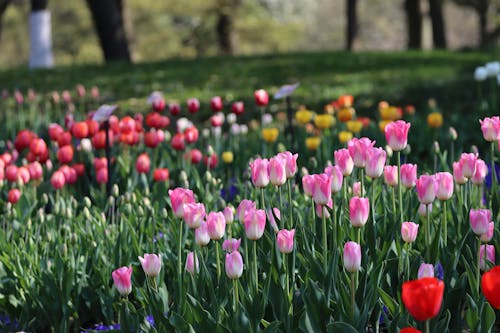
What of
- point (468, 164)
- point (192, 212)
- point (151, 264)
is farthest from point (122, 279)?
point (468, 164)

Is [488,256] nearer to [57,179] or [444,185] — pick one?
[444,185]

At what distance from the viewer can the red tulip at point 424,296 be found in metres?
1.60

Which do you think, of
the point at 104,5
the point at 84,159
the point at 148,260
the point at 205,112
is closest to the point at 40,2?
the point at 104,5

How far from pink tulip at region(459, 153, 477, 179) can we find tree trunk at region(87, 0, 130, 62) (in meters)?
13.1

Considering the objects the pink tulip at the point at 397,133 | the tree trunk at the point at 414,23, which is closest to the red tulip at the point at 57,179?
the pink tulip at the point at 397,133

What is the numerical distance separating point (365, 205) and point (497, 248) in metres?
0.76

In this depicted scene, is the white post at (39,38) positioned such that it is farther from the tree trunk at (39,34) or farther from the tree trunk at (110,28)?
the tree trunk at (110,28)

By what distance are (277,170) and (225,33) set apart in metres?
25.1

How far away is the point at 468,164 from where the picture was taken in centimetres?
253

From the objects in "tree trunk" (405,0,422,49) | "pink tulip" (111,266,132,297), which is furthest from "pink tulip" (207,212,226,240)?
"tree trunk" (405,0,422,49)

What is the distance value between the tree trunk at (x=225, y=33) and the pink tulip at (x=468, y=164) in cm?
2473

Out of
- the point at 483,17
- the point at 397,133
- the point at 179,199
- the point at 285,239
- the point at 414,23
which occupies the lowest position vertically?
the point at 483,17

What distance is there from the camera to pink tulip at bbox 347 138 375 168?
241 cm

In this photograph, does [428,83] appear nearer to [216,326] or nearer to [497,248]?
[497,248]
